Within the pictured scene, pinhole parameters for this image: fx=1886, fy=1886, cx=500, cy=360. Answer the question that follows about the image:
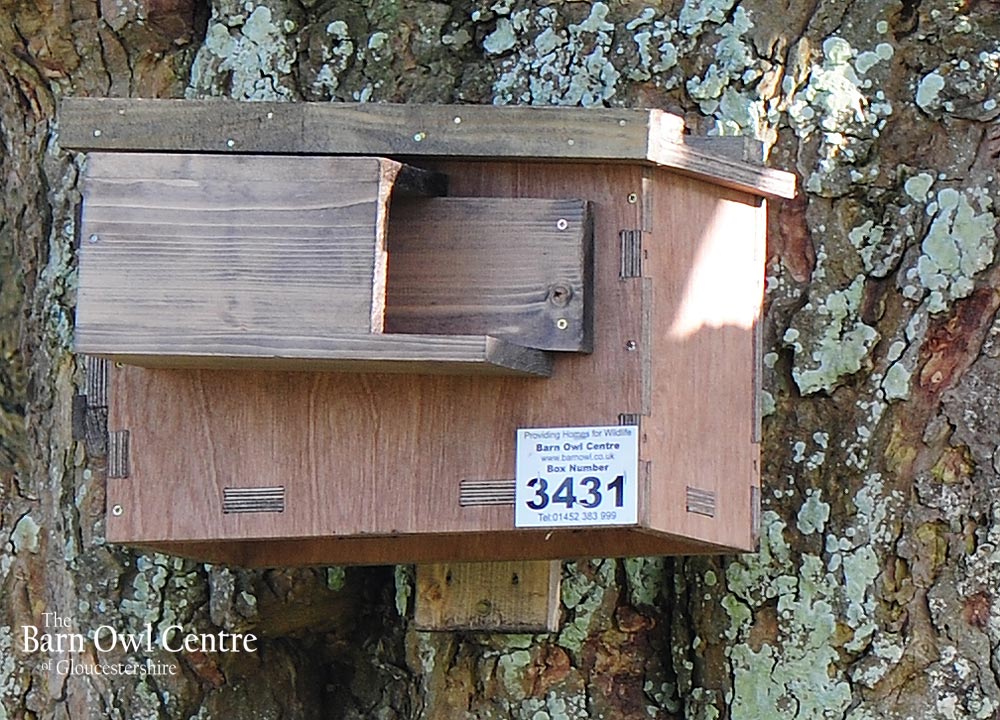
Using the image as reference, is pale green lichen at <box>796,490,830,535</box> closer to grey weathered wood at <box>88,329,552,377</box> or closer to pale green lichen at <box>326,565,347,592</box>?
grey weathered wood at <box>88,329,552,377</box>

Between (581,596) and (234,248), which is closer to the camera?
(234,248)

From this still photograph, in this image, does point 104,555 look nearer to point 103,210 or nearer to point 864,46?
point 103,210

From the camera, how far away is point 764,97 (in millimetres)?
2752

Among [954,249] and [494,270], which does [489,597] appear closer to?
[494,270]

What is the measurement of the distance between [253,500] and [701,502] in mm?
581

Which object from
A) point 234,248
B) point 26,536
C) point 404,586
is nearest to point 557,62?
point 234,248

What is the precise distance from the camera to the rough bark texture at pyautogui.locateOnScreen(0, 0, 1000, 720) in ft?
8.69

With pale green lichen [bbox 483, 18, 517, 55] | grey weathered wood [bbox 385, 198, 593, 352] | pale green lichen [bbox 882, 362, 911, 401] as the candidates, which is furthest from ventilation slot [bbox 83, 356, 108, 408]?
pale green lichen [bbox 882, 362, 911, 401]

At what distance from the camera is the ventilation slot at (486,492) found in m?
2.38

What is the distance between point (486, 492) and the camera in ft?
7.83

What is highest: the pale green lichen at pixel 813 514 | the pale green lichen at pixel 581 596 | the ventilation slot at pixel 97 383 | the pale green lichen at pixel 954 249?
the pale green lichen at pixel 954 249

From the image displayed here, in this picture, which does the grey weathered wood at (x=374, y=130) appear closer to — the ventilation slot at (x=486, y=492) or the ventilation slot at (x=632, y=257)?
the ventilation slot at (x=632, y=257)

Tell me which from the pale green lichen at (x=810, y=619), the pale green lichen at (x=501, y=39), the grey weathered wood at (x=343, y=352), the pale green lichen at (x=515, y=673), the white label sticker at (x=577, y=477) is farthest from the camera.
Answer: the pale green lichen at (x=501, y=39)

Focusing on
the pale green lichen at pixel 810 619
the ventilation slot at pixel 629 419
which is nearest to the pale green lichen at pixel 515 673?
the pale green lichen at pixel 810 619
